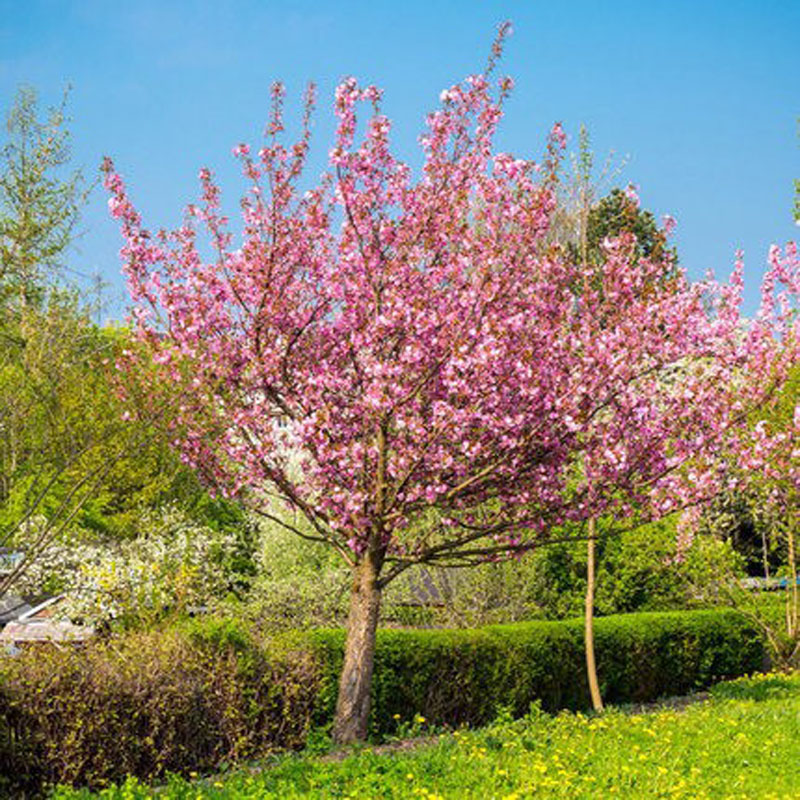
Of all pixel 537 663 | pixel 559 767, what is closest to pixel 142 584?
pixel 537 663

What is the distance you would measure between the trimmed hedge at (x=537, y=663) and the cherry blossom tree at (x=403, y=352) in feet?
5.66

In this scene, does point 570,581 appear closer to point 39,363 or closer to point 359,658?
point 359,658

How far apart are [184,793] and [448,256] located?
511 centimetres

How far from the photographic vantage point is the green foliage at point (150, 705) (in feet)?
25.2

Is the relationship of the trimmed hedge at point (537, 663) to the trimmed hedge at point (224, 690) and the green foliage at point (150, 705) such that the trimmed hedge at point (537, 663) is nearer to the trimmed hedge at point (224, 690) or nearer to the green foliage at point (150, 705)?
the trimmed hedge at point (224, 690)

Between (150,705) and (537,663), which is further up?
(150,705)

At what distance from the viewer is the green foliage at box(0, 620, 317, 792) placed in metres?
7.69

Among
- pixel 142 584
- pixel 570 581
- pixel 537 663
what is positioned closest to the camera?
pixel 142 584

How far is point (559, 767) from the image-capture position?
24.4 ft

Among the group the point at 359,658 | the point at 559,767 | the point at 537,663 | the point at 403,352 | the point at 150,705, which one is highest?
the point at 403,352

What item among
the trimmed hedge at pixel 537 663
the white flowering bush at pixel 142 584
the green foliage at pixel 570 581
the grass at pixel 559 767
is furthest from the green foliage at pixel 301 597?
the grass at pixel 559 767

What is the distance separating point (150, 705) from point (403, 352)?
3874 millimetres

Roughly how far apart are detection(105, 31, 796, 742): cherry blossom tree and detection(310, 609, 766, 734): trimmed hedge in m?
1.73

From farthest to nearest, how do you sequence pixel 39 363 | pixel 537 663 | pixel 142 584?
pixel 537 663, pixel 142 584, pixel 39 363
